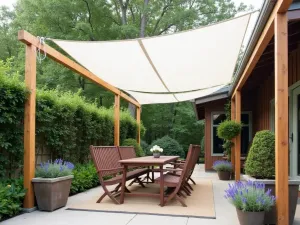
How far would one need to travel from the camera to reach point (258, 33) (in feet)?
13.8

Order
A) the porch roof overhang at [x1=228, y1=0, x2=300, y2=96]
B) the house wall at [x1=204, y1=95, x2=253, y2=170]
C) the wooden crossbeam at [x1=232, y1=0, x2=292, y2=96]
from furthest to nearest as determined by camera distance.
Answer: the house wall at [x1=204, y1=95, x2=253, y2=170] → the porch roof overhang at [x1=228, y1=0, x2=300, y2=96] → the wooden crossbeam at [x1=232, y1=0, x2=292, y2=96]

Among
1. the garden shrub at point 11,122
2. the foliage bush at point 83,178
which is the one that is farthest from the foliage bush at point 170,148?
the garden shrub at point 11,122

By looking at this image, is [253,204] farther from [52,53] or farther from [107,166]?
[52,53]

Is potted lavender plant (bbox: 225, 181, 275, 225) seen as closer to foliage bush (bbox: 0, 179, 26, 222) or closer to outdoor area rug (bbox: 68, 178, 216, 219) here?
outdoor area rug (bbox: 68, 178, 216, 219)

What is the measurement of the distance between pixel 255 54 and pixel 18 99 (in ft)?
11.4

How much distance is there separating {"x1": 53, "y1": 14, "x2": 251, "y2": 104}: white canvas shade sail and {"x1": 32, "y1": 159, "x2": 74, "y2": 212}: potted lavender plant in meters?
1.97

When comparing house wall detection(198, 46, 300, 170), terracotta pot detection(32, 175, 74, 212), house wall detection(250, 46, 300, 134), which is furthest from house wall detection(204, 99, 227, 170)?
terracotta pot detection(32, 175, 74, 212)

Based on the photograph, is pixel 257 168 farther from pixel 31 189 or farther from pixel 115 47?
pixel 31 189

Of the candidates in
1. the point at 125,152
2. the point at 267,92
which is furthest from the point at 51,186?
the point at 267,92

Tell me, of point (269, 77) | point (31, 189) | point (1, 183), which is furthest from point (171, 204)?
point (269, 77)

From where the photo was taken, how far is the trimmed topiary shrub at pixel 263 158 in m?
3.87

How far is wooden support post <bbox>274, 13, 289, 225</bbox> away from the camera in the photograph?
10.9ft

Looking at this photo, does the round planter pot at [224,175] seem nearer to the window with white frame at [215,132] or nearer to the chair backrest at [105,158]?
the window with white frame at [215,132]

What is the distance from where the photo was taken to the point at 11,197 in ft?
13.9
